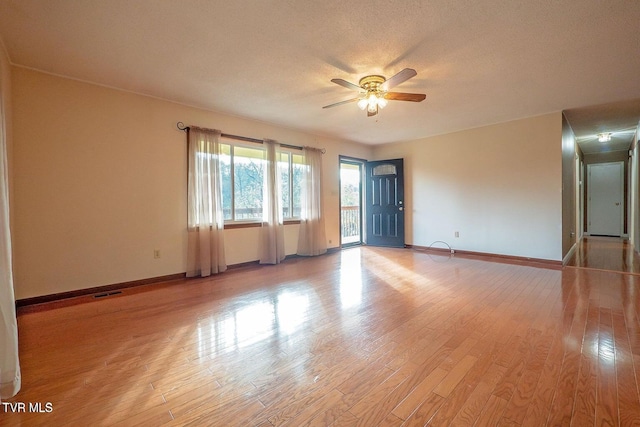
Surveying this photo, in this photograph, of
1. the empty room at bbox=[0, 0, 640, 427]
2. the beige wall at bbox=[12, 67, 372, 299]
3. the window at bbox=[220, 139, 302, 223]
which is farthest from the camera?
the window at bbox=[220, 139, 302, 223]

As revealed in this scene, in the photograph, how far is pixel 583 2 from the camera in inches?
81.2

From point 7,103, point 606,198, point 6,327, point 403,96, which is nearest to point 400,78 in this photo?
point 403,96

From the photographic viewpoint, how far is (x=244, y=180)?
4.88 meters

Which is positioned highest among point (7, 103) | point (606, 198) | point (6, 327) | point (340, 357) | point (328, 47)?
point (328, 47)

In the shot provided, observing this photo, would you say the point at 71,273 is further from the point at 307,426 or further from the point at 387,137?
the point at 387,137

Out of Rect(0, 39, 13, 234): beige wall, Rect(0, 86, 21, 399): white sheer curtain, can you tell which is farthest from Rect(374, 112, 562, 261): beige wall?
Rect(0, 39, 13, 234): beige wall

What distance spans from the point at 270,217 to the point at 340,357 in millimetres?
3316

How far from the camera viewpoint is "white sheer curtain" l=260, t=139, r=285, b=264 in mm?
4992

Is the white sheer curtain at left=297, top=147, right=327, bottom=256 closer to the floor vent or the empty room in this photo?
the empty room

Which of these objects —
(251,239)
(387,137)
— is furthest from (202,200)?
(387,137)

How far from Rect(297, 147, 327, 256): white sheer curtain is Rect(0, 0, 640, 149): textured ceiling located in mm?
1685

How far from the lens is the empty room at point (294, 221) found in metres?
1.65

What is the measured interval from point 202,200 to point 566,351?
14.1 ft

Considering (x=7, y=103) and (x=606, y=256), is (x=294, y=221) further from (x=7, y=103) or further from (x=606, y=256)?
(x=606, y=256)
